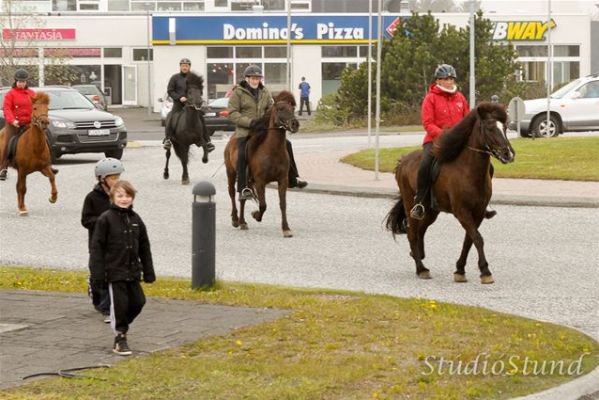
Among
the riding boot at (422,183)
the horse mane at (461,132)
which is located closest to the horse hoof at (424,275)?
the riding boot at (422,183)

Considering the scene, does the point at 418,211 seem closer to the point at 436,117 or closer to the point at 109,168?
the point at 436,117

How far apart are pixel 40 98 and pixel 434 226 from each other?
6.32 m

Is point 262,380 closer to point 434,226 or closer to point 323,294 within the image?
point 323,294

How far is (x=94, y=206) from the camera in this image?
11398 mm

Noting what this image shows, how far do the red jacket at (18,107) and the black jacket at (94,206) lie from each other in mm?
10550

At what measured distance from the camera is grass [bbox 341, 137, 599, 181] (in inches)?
1035

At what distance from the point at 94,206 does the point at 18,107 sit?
10.8 metres

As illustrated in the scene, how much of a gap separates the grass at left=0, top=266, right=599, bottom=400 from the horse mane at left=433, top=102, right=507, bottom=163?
237 cm

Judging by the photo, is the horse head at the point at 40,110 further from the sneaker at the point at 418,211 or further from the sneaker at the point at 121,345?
the sneaker at the point at 121,345

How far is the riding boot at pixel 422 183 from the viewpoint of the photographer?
1417 centimetres

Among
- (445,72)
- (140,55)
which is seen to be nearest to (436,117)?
(445,72)

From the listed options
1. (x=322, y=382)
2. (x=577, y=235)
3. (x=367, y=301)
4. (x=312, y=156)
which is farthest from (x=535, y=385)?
(x=312, y=156)

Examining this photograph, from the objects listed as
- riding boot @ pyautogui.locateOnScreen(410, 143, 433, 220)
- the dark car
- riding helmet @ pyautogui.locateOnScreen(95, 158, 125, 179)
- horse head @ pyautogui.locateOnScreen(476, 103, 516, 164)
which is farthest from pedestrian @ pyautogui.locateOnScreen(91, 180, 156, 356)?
the dark car

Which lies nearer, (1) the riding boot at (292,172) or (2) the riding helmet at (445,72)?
(2) the riding helmet at (445,72)
